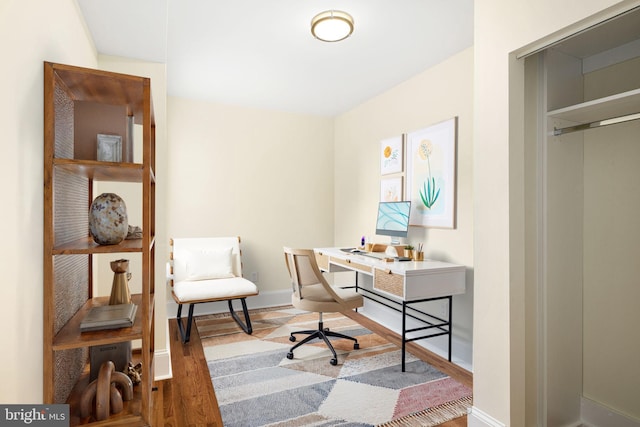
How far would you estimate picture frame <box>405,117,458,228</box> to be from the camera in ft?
9.68

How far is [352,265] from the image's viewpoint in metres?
3.24

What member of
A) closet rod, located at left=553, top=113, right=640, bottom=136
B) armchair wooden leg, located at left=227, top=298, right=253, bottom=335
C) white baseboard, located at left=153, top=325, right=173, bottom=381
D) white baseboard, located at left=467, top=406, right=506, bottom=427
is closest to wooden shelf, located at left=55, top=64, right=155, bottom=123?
white baseboard, located at left=153, top=325, right=173, bottom=381

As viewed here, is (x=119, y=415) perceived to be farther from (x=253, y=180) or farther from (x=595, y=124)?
(x=253, y=180)

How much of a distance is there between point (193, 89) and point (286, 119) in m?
1.21

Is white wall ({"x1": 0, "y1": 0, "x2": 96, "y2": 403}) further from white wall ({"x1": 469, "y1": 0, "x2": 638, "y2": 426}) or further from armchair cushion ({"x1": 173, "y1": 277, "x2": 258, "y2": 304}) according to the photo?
armchair cushion ({"x1": 173, "y1": 277, "x2": 258, "y2": 304})

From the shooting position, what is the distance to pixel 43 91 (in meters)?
1.22

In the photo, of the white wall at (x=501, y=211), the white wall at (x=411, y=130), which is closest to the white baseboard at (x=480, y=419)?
the white wall at (x=501, y=211)

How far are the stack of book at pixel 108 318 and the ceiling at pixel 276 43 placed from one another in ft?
4.61

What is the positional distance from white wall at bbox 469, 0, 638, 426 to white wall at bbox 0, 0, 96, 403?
1.87 metres

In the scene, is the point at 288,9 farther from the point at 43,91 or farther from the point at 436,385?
the point at 436,385

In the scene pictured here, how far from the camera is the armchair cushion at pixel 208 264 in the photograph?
3.67 meters

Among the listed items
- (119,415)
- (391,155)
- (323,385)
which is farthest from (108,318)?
(391,155)

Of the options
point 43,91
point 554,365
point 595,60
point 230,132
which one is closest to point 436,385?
point 554,365

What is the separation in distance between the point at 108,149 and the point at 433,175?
2489mm
